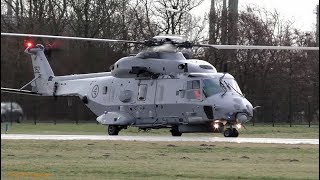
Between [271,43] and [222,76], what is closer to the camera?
[222,76]

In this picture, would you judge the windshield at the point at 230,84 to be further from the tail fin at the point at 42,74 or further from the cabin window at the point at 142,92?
the tail fin at the point at 42,74

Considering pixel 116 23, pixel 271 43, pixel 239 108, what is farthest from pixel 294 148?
pixel 271 43

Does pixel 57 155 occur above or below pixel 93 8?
below

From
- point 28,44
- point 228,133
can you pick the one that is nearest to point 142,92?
point 228,133

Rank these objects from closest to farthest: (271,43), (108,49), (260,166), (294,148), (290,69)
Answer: (260,166), (294,148), (108,49), (290,69), (271,43)

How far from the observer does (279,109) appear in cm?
6241

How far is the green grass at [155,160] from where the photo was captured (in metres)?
21.8

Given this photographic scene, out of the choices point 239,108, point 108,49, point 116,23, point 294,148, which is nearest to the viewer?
point 294,148

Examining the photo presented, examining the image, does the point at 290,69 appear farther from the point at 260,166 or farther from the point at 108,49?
the point at 260,166

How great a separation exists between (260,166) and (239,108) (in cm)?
1872

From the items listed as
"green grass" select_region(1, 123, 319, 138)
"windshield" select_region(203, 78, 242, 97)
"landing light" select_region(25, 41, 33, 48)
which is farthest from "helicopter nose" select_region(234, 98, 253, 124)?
"landing light" select_region(25, 41, 33, 48)

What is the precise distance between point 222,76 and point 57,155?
55.4ft

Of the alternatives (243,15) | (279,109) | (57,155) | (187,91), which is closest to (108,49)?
(187,91)

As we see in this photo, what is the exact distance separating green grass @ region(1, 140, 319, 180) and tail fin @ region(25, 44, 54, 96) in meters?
13.2
